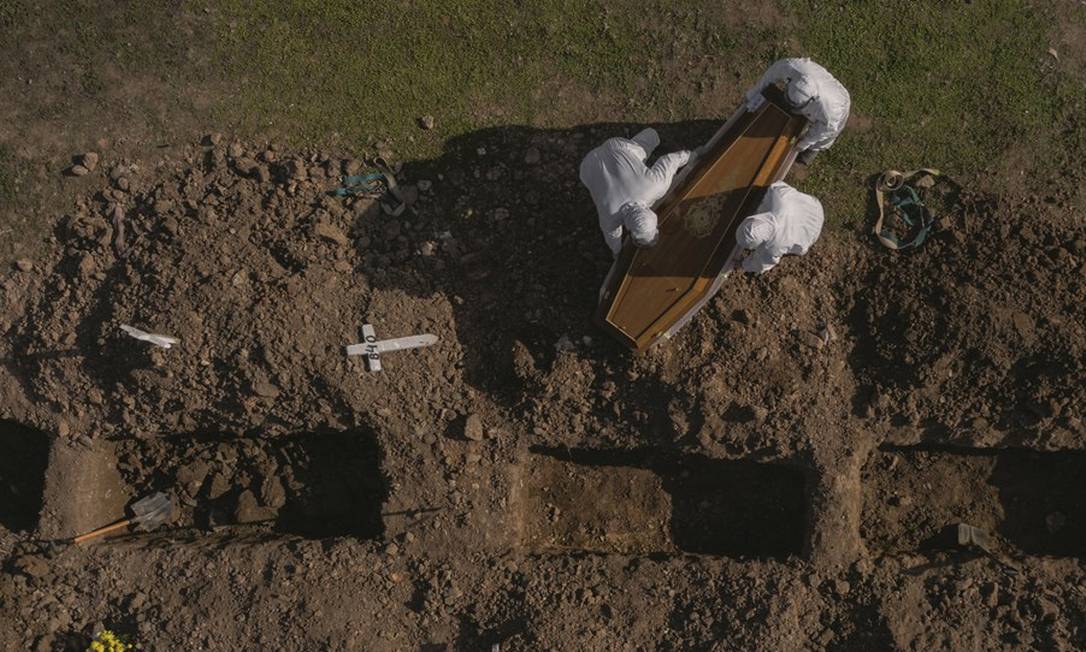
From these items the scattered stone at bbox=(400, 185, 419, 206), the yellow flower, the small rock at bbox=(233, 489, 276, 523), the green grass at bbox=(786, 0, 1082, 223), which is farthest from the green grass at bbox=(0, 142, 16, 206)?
the green grass at bbox=(786, 0, 1082, 223)

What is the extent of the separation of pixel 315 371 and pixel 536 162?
2764 millimetres

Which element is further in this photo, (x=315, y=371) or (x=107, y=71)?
(x=107, y=71)

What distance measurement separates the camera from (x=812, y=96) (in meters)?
5.79

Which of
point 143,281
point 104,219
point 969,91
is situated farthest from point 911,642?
point 104,219

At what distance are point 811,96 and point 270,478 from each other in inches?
233

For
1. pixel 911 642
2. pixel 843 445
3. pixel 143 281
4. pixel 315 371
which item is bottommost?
pixel 911 642

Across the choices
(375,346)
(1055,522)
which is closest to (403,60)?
(375,346)

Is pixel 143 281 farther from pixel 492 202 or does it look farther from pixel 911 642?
pixel 911 642

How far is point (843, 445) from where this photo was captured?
650 centimetres

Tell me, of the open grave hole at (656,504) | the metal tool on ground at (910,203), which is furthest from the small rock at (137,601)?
the metal tool on ground at (910,203)

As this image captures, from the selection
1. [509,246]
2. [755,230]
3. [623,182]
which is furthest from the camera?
[509,246]

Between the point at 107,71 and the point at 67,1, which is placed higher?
the point at 67,1

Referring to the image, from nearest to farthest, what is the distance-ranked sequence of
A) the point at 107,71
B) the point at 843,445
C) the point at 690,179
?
the point at 690,179 < the point at 843,445 < the point at 107,71

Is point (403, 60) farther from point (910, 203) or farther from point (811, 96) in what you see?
point (910, 203)
